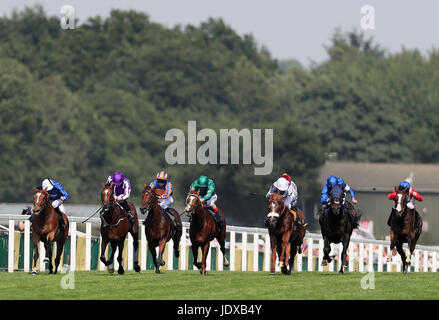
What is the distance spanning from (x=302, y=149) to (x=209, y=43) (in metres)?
42.5

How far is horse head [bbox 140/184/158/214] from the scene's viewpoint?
24.2 metres

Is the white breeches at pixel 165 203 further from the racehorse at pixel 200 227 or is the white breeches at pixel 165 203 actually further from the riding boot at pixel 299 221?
the riding boot at pixel 299 221

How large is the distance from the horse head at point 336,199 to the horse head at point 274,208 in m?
1.49

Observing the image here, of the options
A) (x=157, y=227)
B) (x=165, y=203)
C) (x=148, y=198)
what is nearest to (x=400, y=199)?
(x=165, y=203)

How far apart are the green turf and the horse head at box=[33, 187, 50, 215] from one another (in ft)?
3.83

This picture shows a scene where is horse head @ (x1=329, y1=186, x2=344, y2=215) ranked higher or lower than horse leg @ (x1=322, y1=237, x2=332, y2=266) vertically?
higher

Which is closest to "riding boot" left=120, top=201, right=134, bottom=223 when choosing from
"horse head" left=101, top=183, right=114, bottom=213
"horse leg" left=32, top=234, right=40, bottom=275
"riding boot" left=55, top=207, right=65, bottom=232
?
"horse head" left=101, top=183, right=114, bottom=213

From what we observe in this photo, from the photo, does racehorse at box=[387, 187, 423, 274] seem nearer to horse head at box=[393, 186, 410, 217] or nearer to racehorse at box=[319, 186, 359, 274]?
horse head at box=[393, 186, 410, 217]

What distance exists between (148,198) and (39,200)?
1871 mm

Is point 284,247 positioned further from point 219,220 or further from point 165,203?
point 165,203

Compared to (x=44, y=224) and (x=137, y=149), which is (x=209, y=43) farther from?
(x=44, y=224)

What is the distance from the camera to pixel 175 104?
117125 mm

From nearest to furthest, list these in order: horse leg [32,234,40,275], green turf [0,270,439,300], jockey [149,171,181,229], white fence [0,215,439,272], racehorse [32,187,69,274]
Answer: green turf [0,270,439,300]
horse leg [32,234,40,275]
racehorse [32,187,69,274]
jockey [149,171,181,229]
white fence [0,215,439,272]
